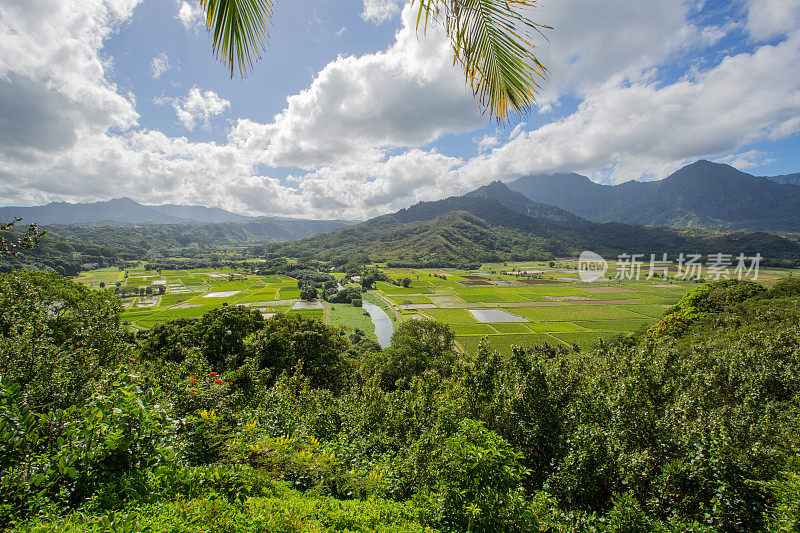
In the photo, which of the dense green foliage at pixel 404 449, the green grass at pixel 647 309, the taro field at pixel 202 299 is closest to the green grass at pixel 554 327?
the green grass at pixel 647 309

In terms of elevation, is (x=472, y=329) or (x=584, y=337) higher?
(x=584, y=337)

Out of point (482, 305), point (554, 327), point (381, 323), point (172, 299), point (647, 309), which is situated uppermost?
point (647, 309)

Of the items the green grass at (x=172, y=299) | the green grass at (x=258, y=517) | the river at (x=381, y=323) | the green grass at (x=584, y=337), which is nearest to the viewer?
the green grass at (x=258, y=517)

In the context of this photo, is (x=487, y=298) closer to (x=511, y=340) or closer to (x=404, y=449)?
(x=511, y=340)

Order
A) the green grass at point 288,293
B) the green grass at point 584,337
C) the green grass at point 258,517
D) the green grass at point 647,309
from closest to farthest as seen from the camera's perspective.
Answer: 1. the green grass at point 258,517
2. the green grass at point 584,337
3. the green grass at point 647,309
4. the green grass at point 288,293

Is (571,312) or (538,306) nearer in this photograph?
(571,312)

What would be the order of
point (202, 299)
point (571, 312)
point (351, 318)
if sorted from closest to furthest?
point (351, 318) < point (571, 312) < point (202, 299)

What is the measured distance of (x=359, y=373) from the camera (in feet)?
75.6

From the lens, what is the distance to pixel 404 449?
8484 mm

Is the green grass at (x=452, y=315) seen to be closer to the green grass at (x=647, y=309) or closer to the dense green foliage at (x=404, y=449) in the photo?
the green grass at (x=647, y=309)

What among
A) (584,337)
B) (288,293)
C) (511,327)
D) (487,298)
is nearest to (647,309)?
(584,337)

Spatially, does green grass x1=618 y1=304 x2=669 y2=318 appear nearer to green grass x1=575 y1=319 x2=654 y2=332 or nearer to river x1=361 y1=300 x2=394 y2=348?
green grass x1=575 y1=319 x2=654 y2=332

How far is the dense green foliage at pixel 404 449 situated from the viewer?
414 cm

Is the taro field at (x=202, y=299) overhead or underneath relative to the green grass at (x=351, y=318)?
overhead
